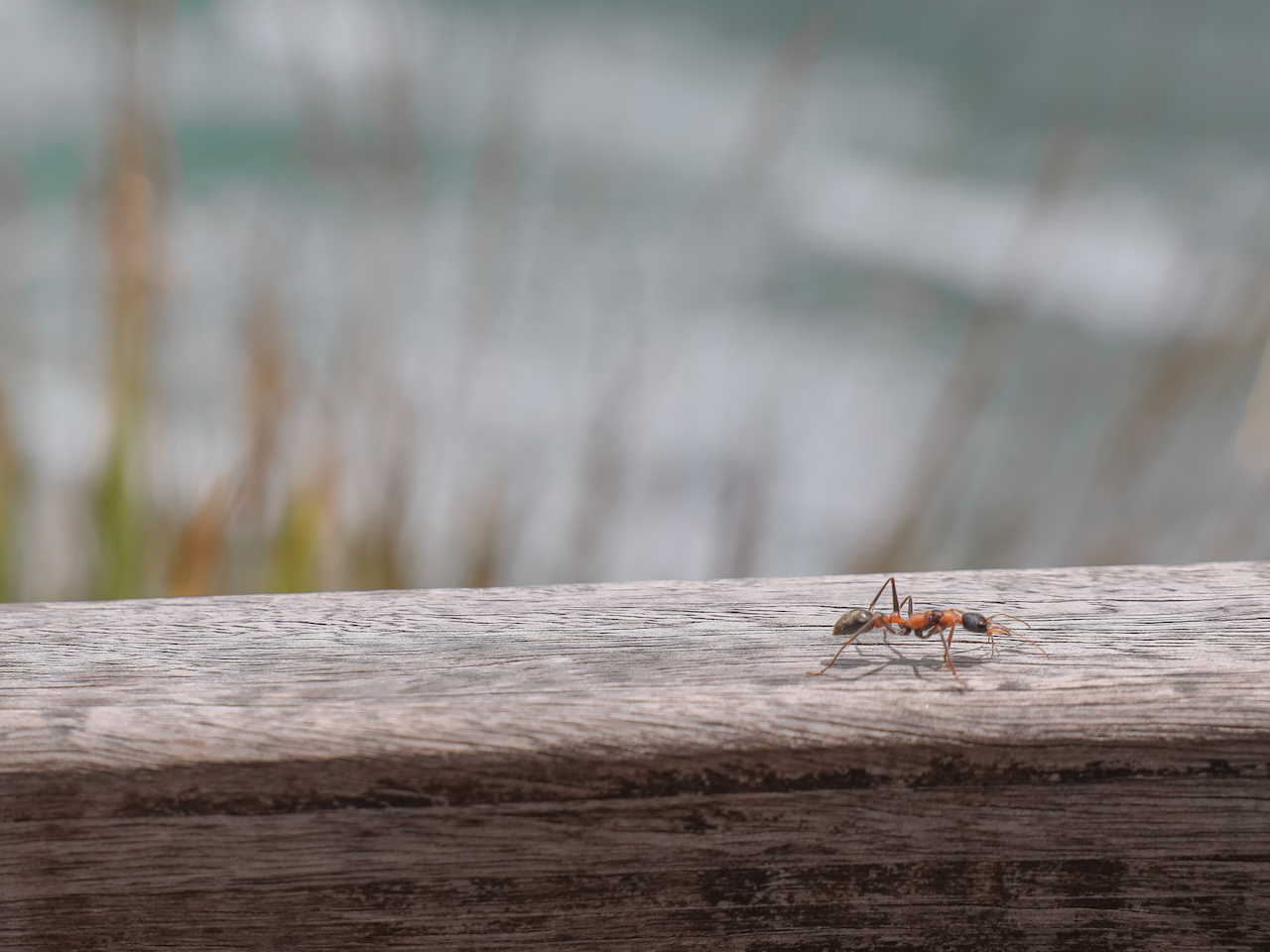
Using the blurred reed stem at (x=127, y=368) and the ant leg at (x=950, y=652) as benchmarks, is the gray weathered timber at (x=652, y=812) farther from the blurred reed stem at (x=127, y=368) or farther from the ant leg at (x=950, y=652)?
the blurred reed stem at (x=127, y=368)

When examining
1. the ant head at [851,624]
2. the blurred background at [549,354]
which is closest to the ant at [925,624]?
the ant head at [851,624]

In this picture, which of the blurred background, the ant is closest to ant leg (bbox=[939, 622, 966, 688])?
the ant

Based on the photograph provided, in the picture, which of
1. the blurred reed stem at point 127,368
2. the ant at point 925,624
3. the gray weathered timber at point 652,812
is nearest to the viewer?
the gray weathered timber at point 652,812

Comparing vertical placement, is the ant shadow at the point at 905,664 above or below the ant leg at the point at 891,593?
above

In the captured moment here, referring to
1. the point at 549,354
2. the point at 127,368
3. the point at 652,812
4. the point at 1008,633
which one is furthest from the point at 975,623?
the point at 549,354

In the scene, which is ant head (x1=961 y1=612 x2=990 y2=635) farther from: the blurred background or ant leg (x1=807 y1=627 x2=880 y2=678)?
the blurred background

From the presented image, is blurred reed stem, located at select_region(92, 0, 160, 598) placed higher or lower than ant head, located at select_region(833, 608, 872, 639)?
lower

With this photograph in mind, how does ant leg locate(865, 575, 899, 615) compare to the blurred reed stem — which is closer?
ant leg locate(865, 575, 899, 615)
